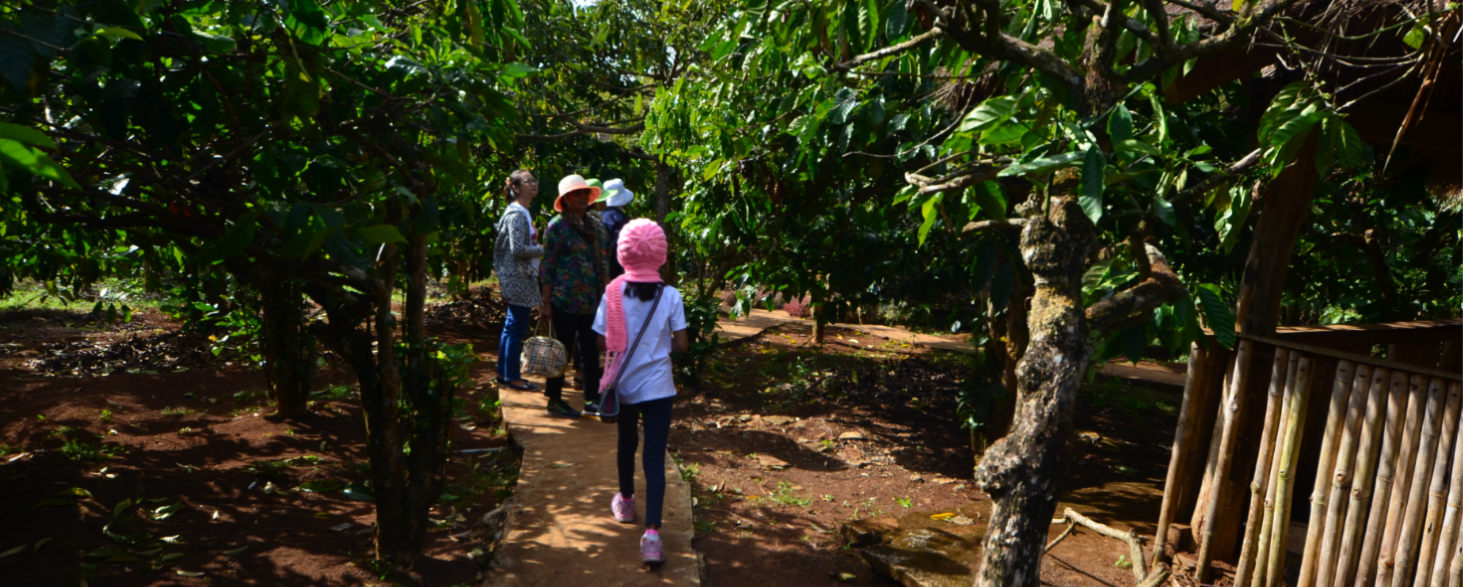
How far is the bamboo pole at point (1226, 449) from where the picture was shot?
139 inches

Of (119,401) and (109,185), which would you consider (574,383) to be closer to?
(119,401)

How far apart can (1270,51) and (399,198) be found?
3479 millimetres

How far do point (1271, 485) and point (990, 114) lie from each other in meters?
2.11

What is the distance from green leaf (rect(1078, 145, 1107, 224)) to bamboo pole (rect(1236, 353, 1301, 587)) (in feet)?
6.11

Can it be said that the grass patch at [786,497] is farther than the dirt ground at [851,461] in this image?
Yes

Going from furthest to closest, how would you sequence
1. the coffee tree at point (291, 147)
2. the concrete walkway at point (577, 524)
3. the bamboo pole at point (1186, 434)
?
the bamboo pole at point (1186, 434) → the concrete walkway at point (577, 524) → the coffee tree at point (291, 147)

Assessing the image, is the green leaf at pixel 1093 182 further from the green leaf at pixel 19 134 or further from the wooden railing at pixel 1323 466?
the green leaf at pixel 19 134

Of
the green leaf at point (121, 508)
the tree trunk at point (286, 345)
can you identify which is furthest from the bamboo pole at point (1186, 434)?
the tree trunk at point (286, 345)

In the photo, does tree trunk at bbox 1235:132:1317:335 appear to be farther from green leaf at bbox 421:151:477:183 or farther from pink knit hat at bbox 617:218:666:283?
green leaf at bbox 421:151:477:183

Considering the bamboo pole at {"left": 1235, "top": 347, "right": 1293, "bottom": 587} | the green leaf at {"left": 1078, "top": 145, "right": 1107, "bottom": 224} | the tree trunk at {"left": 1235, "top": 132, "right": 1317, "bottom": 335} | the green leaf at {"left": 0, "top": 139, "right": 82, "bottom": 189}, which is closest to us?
the green leaf at {"left": 0, "top": 139, "right": 82, "bottom": 189}

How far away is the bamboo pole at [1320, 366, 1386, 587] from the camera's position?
10.1ft

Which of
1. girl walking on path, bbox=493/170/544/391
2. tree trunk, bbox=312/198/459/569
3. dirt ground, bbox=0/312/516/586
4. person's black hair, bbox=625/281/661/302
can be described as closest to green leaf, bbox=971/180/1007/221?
person's black hair, bbox=625/281/661/302

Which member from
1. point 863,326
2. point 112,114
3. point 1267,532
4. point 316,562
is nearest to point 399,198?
point 112,114

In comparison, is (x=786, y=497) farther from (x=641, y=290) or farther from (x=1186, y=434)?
(x=1186, y=434)
